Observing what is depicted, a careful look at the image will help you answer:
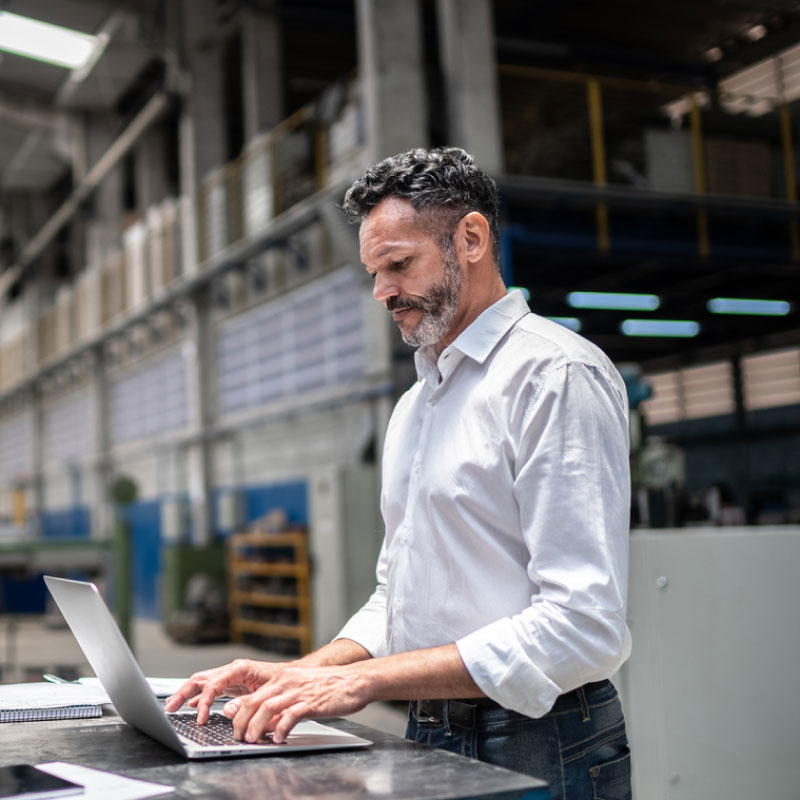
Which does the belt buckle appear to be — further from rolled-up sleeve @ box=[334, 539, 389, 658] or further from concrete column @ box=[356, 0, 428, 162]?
concrete column @ box=[356, 0, 428, 162]

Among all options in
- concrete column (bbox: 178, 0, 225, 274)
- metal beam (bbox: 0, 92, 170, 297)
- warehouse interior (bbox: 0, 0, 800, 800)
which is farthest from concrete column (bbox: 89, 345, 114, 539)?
concrete column (bbox: 178, 0, 225, 274)

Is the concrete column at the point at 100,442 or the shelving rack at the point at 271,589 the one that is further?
the concrete column at the point at 100,442

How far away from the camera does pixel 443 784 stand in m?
1.14

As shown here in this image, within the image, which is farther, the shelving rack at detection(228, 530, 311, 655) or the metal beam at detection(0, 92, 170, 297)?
the metal beam at detection(0, 92, 170, 297)

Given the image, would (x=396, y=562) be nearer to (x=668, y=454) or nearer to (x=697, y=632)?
(x=697, y=632)

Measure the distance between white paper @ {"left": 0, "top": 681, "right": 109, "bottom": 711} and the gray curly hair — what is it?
98cm

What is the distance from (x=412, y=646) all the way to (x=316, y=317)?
8452mm

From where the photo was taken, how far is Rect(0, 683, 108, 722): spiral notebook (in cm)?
167

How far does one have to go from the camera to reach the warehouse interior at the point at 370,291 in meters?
3.59

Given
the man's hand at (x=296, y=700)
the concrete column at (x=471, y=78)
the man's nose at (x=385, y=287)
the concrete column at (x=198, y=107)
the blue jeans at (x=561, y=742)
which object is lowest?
the blue jeans at (x=561, y=742)

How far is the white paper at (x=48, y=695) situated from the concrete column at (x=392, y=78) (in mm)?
6225

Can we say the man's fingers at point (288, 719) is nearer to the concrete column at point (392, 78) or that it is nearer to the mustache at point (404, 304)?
the mustache at point (404, 304)

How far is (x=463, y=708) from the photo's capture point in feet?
4.88

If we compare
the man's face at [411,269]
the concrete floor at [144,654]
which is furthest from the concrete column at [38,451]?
the man's face at [411,269]
